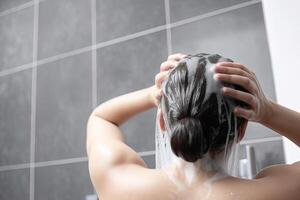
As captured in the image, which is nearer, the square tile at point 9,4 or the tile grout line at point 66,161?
the tile grout line at point 66,161

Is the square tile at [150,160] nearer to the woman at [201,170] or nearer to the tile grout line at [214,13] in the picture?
the tile grout line at [214,13]

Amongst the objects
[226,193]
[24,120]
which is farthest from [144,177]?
[24,120]

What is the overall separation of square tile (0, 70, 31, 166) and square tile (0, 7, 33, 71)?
89mm

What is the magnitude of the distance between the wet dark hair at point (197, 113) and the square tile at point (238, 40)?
2.37 ft

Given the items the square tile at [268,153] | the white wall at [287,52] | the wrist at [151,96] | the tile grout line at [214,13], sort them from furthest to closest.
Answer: the tile grout line at [214,13]
the square tile at [268,153]
the white wall at [287,52]
the wrist at [151,96]

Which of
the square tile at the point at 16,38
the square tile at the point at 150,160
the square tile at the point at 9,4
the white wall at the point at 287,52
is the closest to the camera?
the white wall at the point at 287,52

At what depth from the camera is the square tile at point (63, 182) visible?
173cm

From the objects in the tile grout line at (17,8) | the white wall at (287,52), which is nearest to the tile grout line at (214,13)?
the white wall at (287,52)

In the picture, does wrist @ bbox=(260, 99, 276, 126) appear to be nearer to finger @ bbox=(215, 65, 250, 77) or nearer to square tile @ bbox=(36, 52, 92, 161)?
finger @ bbox=(215, 65, 250, 77)

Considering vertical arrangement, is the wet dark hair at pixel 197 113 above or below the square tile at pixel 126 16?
below

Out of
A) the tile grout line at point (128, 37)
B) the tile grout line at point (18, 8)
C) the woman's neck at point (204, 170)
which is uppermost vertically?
the tile grout line at point (18, 8)

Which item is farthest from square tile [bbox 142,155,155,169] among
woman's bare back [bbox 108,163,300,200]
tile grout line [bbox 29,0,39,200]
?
woman's bare back [bbox 108,163,300,200]

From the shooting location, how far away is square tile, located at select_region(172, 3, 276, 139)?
1.37m

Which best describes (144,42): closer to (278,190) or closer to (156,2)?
(156,2)
